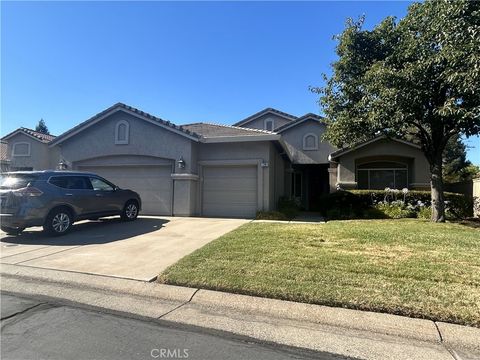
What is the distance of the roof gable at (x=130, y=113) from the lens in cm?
1459

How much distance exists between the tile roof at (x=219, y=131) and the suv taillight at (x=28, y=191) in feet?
25.5

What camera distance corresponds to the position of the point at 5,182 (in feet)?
30.9

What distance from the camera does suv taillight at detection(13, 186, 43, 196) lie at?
9102 mm

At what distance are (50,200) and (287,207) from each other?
10.4 metres

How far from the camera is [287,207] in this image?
16.7m

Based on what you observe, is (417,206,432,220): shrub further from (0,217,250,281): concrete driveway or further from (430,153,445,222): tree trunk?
(0,217,250,281): concrete driveway

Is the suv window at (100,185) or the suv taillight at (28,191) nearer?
the suv taillight at (28,191)

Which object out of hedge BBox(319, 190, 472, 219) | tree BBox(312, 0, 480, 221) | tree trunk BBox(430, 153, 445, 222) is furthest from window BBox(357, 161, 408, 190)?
tree trunk BBox(430, 153, 445, 222)

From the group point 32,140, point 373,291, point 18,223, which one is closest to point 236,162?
point 18,223

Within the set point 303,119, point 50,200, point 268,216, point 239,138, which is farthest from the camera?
point 303,119

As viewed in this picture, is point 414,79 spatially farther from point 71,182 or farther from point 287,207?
point 71,182

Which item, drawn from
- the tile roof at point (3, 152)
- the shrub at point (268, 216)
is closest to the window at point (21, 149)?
the tile roof at point (3, 152)

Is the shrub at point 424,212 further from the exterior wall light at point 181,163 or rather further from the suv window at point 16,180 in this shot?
the suv window at point 16,180

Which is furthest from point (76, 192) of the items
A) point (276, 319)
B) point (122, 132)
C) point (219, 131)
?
point (276, 319)
